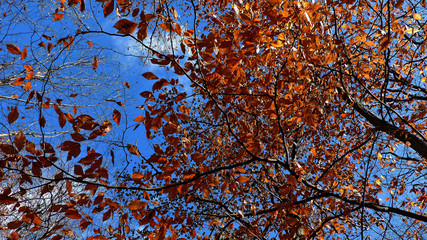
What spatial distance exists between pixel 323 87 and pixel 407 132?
1.89 metres

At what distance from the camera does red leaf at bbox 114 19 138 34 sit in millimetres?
2426

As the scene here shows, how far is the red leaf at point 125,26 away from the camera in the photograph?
243 cm

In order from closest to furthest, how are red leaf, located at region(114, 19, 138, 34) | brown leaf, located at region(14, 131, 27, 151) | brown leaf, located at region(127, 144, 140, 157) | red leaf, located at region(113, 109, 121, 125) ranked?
red leaf, located at region(114, 19, 138, 34)
brown leaf, located at region(14, 131, 27, 151)
brown leaf, located at region(127, 144, 140, 157)
red leaf, located at region(113, 109, 121, 125)

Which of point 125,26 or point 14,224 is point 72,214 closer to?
point 14,224

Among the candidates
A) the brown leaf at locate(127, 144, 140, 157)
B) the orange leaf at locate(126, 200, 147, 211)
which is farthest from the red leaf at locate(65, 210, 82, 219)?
the brown leaf at locate(127, 144, 140, 157)

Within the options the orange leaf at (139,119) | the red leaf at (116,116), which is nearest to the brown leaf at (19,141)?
the red leaf at (116,116)

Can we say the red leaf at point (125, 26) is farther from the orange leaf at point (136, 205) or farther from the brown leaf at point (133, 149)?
the orange leaf at point (136, 205)

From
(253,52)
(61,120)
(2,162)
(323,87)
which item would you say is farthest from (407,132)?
(2,162)

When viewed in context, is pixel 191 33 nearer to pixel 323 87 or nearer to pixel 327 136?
pixel 323 87

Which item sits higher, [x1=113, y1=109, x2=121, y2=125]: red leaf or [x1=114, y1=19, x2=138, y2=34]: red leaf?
[x1=114, y1=19, x2=138, y2=34]: red leaf

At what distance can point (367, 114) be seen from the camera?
225 inches

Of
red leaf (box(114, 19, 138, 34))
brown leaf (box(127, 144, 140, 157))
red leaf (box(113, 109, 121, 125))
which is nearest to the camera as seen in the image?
red leaf (box(114, 19, 138, 34))

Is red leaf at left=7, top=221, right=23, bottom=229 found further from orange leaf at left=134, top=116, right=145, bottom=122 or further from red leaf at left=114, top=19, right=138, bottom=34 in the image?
red leaf at left=114, top=19, right=138, bottom=34

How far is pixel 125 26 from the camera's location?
2.49 meters
